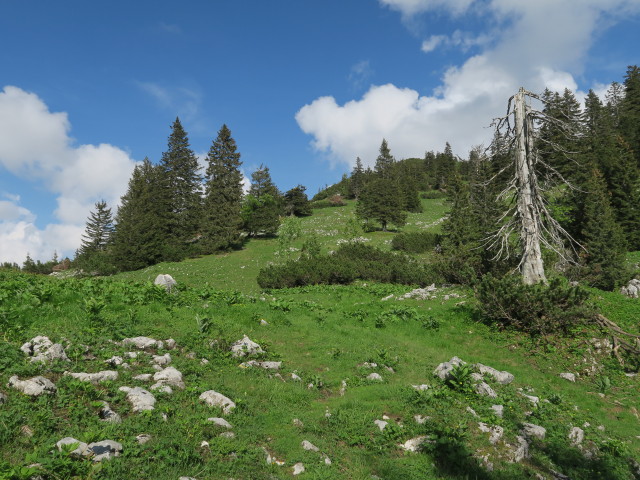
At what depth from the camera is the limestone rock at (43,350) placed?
20.5 ft

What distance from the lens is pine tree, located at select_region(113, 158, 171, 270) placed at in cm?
4638

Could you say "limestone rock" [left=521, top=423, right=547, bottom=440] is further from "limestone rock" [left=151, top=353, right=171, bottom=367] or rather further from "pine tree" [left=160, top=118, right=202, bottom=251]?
"pine tree" [left=160, top=118, right=202, bottom=251]

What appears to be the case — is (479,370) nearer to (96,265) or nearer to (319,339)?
(319,339)

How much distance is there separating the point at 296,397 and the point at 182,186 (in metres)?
59.9

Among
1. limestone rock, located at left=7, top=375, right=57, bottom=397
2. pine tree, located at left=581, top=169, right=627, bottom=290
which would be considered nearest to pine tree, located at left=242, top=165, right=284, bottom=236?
pine tree, located at left=581, top=169, right=627, bottom=290

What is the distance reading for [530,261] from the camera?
14.5 m

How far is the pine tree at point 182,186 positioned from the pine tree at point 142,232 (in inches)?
79.7

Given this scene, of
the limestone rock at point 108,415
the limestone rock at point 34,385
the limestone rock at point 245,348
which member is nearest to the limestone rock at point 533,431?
the limestone rock at point 245,348

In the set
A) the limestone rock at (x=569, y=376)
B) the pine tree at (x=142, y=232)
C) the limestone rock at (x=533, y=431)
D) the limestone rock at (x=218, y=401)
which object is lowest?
the limestone rock at (x=569, y=376)

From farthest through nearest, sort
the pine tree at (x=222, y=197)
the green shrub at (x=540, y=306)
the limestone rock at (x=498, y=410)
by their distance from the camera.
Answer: the pine tree at (x=222, y=197) < the green shrub at (x=540, y=306) < the limestone rock at (x=498, y=410)

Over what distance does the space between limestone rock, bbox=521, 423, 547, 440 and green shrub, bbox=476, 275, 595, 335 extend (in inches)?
250

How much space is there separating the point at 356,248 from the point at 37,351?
100 ft

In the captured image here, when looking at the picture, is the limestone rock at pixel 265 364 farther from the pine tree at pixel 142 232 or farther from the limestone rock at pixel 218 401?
the pine tree at pixel 142 232

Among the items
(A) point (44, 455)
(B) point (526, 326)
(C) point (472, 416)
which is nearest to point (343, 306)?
(B) point (526, 326)
